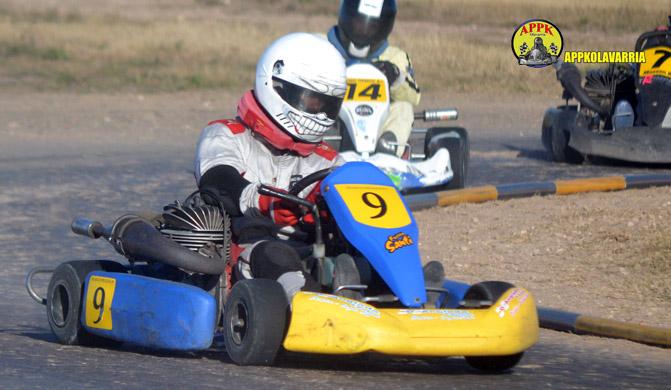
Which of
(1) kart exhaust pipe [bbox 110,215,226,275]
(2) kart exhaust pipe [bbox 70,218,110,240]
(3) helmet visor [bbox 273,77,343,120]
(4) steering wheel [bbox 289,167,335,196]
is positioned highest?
(3) helmet visor [bbox 273,77,343,120]

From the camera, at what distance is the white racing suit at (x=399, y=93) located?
36.8 ft

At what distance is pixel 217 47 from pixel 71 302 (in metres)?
20.5

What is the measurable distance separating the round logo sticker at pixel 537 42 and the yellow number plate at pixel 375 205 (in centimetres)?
674

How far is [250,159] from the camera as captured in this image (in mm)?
5922

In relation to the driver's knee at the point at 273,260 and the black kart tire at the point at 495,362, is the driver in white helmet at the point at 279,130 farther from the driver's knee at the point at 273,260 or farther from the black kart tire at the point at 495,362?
the black kart tire at the point at 495,362

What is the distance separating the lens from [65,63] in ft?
75.9

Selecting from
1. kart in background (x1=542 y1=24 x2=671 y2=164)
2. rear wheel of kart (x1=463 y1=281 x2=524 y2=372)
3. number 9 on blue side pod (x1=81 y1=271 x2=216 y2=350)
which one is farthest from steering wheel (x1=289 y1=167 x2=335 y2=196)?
kart in background (x1=542 y1=24 x2=671 y2=164)

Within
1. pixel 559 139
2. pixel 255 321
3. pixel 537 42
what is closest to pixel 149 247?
pixel 255 321

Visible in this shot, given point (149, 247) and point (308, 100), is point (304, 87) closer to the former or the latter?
point (308, 100)

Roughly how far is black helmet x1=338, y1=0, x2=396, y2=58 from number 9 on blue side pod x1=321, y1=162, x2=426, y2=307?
6.19 meters

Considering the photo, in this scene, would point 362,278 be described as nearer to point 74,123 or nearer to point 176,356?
point 176,356

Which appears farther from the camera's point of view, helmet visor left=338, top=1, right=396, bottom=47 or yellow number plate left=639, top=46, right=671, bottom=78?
yellow number plate left=639, top=46, right=671, bottom=78

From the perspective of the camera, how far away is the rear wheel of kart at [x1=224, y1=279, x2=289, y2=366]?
4770mm

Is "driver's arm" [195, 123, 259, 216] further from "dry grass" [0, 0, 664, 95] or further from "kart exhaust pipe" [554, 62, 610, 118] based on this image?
"dry grass" [0, 0, 664, 95]
